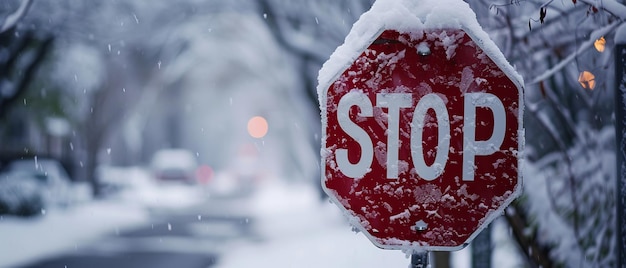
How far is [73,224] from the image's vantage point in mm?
17141

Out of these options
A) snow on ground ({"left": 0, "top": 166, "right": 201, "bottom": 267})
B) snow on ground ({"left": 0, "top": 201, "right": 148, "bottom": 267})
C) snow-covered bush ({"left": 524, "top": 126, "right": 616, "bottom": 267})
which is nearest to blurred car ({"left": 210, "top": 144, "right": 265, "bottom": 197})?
snow on ground ({"left": 0, "top": 166, "right": 201, "bottom": 267})

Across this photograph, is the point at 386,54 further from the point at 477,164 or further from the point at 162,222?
the point at 162,222

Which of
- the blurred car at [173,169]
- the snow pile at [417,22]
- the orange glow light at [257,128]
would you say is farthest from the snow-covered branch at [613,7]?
the blurred car at [173,169]

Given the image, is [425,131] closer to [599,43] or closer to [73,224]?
[599,43]

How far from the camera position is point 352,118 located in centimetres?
243

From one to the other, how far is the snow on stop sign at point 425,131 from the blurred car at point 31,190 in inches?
690

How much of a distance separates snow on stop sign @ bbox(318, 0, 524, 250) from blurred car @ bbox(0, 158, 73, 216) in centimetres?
1752

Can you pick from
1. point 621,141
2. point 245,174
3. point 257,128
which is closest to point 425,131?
point 621,141

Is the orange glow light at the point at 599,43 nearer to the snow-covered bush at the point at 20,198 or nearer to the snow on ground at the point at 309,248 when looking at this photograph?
the snow on ground at the point at 309,248

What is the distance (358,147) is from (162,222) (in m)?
16.7

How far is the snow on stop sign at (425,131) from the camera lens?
2.38m

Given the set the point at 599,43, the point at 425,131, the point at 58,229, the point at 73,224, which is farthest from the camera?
A: the point at 73,224

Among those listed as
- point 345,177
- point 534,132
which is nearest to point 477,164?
point 345,177

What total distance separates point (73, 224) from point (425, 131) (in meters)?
16.3
